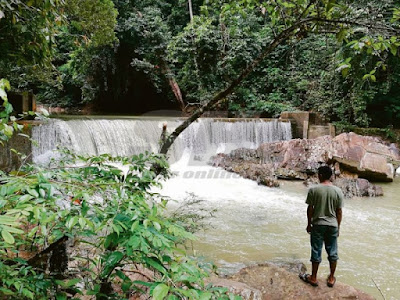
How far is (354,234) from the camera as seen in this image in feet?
16.6

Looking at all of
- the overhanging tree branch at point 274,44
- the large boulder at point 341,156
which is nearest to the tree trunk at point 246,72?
the overhanging tree branch at point 274,44

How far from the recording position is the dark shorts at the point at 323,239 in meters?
2.96

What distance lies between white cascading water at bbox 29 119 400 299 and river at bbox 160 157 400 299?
12 mm

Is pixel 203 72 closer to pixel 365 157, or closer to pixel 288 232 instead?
pixel 365 157

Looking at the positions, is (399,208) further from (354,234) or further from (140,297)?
(140,297)

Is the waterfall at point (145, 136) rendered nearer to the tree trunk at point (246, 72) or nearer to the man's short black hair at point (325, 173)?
the tree trunk at point (246, 72)

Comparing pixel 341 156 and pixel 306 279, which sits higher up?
pixel 341 156

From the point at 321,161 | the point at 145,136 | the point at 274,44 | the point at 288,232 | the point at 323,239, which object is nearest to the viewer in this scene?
the point at 274,44

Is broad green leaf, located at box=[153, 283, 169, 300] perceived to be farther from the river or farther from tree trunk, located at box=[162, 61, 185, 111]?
tree trunk, located at box=[162, 61, 185, 111]

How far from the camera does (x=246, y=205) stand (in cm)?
668

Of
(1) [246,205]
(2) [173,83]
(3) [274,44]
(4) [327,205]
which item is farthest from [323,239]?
(2) [173,83]

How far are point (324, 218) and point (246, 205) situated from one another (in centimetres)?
381

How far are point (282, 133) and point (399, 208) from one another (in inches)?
259

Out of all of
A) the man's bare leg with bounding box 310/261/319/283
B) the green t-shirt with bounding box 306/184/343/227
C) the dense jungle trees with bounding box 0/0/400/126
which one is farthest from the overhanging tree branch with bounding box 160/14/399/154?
the dense jungle trees with bounding box 0/0/400/126
